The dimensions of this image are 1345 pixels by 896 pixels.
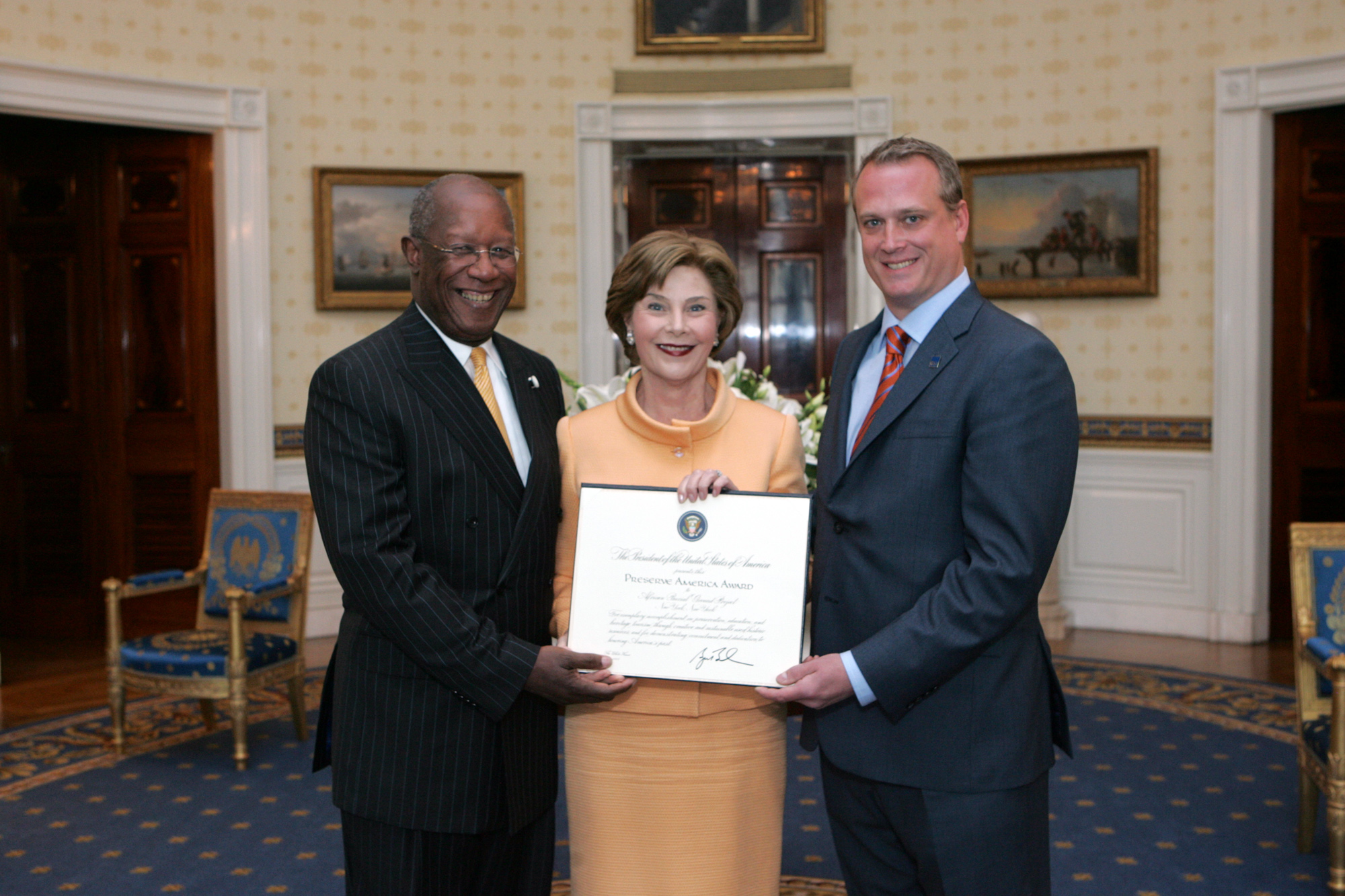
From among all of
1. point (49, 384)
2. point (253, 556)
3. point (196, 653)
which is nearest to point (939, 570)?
point (196, 653)

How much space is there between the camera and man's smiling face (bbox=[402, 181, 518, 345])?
2105 mm

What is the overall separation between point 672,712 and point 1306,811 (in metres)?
2.71

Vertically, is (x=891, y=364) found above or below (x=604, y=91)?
below

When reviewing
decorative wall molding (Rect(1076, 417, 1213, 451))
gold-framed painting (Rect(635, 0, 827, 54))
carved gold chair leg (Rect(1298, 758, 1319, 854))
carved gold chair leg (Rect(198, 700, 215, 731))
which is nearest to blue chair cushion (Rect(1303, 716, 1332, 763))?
carved gold chair leg (Rect(1298, 758, 1319, 854))

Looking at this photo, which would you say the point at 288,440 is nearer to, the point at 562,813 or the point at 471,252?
the point at 562,813

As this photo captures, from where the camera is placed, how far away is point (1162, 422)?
7.00 metres

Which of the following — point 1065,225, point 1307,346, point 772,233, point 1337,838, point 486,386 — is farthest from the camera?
point 772,233

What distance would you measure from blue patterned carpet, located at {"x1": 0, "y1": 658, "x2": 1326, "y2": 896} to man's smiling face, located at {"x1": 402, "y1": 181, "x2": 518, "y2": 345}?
7.03 feet

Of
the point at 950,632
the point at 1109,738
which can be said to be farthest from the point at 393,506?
the point at 1109,738

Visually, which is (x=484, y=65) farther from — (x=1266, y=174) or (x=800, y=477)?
(x=800, y=477)

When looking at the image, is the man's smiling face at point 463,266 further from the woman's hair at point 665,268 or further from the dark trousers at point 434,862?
the dark trousers at point 434,862

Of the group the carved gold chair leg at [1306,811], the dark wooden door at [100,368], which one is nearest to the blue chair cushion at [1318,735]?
the carved gold chair leg at [1306,811]

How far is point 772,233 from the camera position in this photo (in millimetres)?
7746

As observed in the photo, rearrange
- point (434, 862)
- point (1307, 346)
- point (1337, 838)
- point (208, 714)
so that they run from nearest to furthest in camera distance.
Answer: point (434, 862) < point (1337, 838) < point (208, 714) < point (1307, 346)
